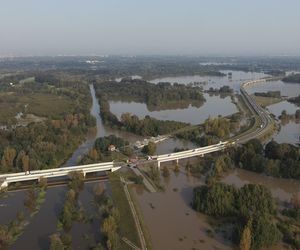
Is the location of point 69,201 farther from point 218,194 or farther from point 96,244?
point 218,194

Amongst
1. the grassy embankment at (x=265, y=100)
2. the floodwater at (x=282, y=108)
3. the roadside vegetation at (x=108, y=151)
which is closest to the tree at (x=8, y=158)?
the roadside vegetation at (x=108, y=151)

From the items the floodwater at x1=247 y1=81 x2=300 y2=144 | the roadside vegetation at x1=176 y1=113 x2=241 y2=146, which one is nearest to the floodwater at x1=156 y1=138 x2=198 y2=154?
the roadside vegetation at x1=176 y1=113 x2=241 y2=146

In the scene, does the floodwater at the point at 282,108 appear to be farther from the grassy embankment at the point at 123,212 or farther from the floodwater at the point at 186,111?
the grassy embankment at the point at 123,212

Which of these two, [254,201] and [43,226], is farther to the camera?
[254,201]

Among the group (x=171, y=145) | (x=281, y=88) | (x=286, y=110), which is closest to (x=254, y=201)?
(x=171, y=145)

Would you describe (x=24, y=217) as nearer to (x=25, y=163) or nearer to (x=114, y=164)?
(x=25, y=163)

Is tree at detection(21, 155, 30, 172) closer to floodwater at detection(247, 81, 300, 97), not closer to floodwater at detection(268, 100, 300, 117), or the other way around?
floodwater at detection(268, 100, 300, 117)
